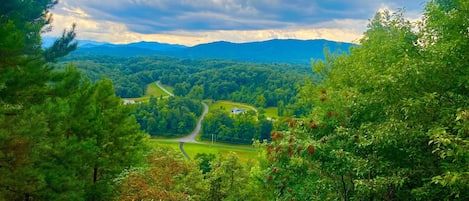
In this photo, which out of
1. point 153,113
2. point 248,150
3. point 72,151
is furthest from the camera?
point 153,113

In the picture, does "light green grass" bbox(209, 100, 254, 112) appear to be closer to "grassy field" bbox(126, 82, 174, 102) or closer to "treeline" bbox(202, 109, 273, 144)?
"treeline" bbox(202, 109, 273, 144)

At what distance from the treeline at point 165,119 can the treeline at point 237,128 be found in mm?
6176

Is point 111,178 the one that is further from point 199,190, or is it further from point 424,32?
point 424,32

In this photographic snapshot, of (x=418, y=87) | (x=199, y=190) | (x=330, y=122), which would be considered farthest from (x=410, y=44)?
(x=199, y=190)

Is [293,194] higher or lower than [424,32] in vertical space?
lower

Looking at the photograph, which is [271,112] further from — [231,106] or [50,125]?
[50,125]

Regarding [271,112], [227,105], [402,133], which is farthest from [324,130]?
[227,105]

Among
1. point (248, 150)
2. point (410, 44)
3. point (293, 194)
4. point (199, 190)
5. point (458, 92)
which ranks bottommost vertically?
point (248, 150)

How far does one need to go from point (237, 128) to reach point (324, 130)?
66.9m

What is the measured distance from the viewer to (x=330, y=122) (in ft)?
27.0

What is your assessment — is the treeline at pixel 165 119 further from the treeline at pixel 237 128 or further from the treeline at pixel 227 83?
the treeline at pixel 227 83

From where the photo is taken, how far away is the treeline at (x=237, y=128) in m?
74.2

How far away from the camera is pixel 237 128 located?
247 feet

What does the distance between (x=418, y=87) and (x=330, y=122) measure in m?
2.36
